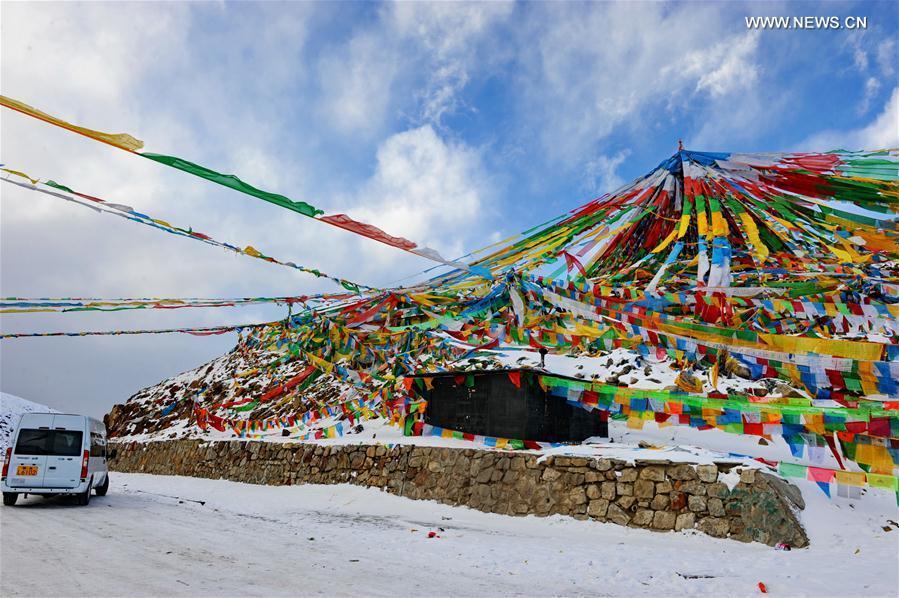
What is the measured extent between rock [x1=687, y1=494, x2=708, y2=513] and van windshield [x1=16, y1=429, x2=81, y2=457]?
12834mm

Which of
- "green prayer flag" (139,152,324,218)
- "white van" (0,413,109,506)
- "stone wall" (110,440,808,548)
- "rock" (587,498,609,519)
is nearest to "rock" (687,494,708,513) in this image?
"stone wall" (110,440,808,548)

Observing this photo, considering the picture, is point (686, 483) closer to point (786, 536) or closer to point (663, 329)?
point (786, 536)

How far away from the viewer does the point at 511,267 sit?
10.7m

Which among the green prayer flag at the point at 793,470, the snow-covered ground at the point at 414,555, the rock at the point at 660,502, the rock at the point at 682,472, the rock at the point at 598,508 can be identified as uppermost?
the green prayer flag at the point at 793,470

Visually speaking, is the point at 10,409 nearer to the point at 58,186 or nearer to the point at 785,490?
the point at 58,186

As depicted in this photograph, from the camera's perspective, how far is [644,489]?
1103 centimetres

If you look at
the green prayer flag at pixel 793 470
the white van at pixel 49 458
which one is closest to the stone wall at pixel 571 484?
the green prayer flag at pixel 793 470

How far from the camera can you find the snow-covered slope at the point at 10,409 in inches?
1541

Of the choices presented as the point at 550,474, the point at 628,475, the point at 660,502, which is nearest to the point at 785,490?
the point at 660,502

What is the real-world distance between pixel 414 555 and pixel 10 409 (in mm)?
50323

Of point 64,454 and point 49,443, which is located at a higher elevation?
point 49,443

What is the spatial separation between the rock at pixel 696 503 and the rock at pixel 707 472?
334 mm

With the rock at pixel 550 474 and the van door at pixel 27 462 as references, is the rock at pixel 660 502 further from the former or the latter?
the van door at pixel 27 462

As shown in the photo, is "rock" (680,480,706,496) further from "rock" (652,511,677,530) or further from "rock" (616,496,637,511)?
"rock" (616,496,637,511)
